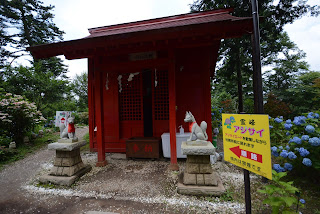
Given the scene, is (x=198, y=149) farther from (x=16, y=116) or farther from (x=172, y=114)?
(x=16, y=116)

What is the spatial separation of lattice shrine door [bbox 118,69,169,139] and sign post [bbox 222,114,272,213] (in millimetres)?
3273

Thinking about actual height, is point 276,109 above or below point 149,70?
below

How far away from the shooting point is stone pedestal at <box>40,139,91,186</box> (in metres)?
3.35

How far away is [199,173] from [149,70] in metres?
3.58

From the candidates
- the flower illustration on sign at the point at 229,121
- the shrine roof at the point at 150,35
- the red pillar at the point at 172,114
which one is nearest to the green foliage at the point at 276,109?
the shrine roof at the point at 150,35

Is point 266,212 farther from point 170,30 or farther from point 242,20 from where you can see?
point 170,30

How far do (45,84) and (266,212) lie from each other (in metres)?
11.8

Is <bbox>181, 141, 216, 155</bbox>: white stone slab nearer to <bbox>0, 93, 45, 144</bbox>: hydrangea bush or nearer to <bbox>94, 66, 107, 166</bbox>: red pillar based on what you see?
<bbox>94, 66, 107, 166</bbox>: red pillar

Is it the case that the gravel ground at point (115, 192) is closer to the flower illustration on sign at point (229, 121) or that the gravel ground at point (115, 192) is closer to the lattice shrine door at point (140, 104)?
the lattice shrine door at point (140, 104)

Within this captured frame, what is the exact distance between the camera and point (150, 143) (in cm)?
456

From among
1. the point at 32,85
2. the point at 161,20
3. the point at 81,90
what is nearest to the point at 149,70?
the point at 161,20

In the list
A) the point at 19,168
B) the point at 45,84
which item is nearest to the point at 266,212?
the point at 19,168

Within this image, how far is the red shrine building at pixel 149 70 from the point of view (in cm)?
349

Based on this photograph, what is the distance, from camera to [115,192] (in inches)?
116
